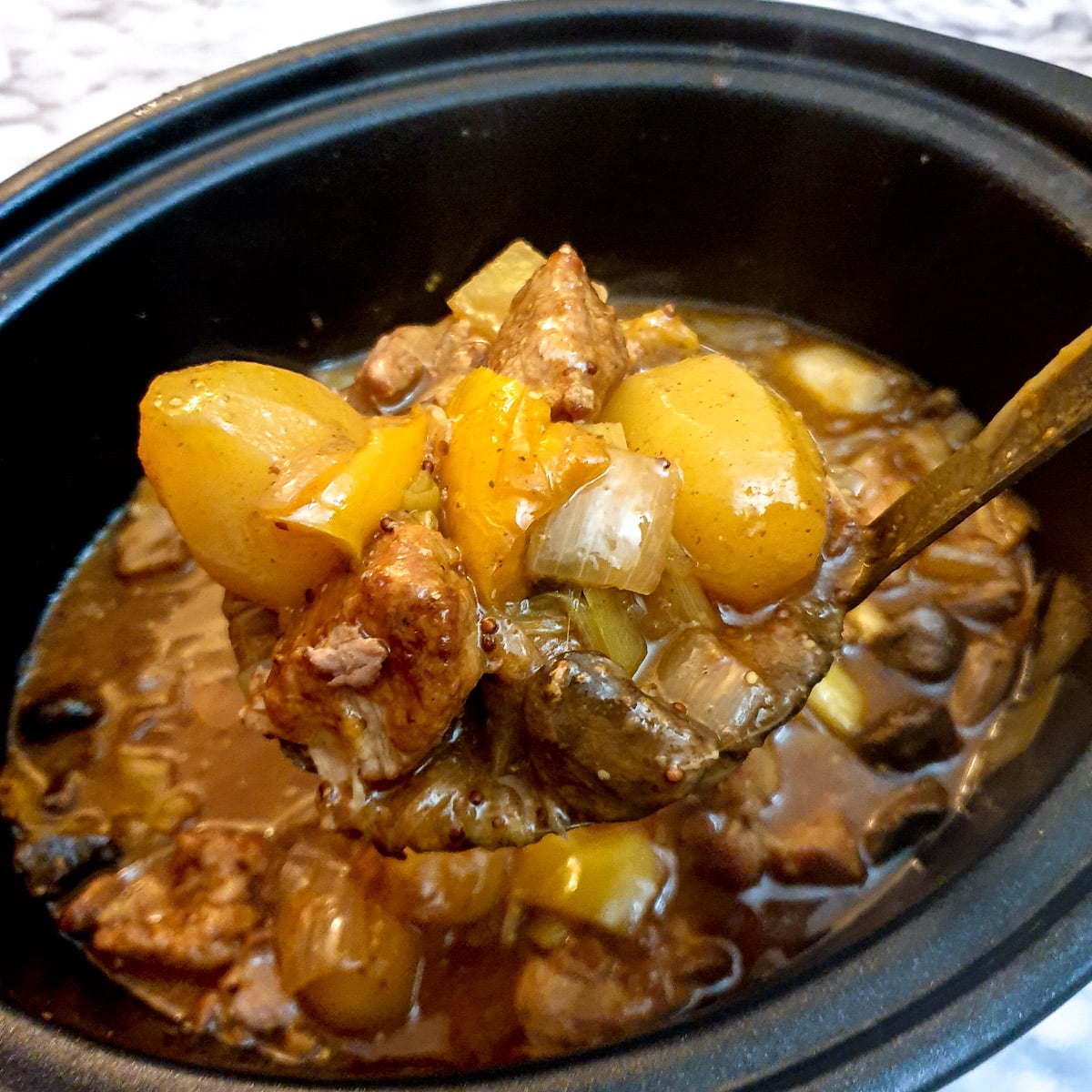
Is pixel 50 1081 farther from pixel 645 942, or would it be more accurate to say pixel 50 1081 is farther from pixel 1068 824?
pixel 1068 824

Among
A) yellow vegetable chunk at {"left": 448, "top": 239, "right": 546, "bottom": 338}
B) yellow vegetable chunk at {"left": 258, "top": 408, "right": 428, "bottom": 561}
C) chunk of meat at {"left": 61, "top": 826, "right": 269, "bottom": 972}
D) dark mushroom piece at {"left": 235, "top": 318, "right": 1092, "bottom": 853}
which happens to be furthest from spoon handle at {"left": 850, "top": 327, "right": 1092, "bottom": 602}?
chunk of meat at {"left": 61, "top": 826, "right": 269, "bottom": 972}

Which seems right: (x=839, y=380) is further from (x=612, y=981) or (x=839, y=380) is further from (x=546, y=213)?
(x=612, y=981)

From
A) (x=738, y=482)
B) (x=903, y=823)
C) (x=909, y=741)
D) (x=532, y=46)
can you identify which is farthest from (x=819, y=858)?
(x=532, y=46)

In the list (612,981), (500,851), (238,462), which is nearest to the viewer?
(238,462)

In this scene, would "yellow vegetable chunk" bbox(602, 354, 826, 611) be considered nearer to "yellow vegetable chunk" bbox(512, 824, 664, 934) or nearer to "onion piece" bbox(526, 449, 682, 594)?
"onion piece" bbox(526, 449, 682, 594)

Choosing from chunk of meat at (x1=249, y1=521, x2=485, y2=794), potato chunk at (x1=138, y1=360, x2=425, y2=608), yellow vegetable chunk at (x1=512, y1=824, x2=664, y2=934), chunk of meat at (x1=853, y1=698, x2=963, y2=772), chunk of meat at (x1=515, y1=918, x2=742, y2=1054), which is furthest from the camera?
chunk of meat at (x1=853, y1=698, x2=963, y2=772)


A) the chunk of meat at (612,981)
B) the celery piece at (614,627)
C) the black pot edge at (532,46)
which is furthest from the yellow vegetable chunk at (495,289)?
the chunk of meat at (612,981)
